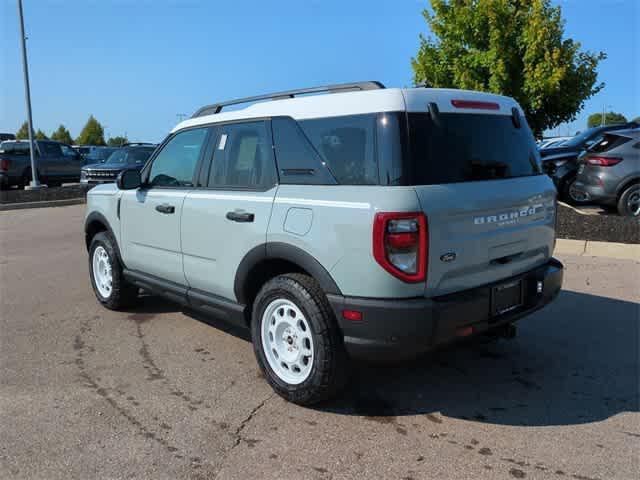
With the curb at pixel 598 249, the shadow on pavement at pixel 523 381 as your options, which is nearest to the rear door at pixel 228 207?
the shadow on pavement at pixel 523 381

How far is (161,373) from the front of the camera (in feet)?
13.8

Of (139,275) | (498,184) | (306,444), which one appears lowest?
(306,444)

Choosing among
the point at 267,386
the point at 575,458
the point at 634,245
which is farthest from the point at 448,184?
the point at 634,245

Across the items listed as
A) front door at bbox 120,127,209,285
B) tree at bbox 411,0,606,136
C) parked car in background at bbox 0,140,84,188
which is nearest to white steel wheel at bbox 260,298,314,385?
front door at bbox 120,127,209,285

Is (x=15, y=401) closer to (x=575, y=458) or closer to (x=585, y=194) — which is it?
(x=575, y=458)

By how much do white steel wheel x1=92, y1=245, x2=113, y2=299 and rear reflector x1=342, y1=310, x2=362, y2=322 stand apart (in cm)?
331

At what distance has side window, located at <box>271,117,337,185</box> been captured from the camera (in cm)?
352

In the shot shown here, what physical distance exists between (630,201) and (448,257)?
843 centimetres

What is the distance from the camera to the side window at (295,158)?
11.5 feet

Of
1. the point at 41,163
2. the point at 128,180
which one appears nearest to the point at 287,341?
the point at 128,180

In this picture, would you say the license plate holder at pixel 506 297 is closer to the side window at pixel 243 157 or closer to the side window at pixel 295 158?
the side window at pixel 295 158

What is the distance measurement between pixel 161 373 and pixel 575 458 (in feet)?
9.21

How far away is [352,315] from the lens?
10.6 feet

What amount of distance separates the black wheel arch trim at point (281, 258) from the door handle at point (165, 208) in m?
1.01
